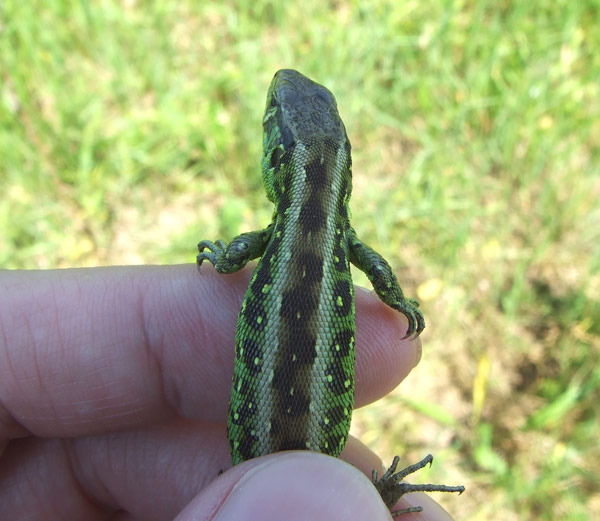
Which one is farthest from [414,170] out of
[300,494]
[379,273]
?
[300,494]

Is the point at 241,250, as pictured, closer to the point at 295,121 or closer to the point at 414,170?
the point at 295,121

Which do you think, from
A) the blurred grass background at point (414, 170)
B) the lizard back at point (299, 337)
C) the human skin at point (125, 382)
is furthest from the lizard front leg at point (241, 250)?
the blurred grass background at point (414, 170)

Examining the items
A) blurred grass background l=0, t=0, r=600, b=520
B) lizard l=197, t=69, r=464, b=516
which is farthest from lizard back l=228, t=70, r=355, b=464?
blurred grass background l=0, t=0, r=600, b=520

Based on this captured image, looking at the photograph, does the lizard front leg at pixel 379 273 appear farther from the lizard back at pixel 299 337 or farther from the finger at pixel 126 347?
the finger at pixel 126 347

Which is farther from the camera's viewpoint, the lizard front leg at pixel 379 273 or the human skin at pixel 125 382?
the human skin at pixel 125 382

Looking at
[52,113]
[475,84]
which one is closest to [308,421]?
[475,84]

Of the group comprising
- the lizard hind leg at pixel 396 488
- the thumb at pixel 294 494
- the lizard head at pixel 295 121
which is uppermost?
the lizard head at pixel 295 121

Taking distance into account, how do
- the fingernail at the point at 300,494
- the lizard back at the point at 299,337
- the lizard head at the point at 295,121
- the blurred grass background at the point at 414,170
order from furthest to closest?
1. the blurred grass background at the point at 414,170
2. the lizard head at the point at 295,121
3. the lizard back at the point at 299,337
4. the fingernail at the point at 300,494

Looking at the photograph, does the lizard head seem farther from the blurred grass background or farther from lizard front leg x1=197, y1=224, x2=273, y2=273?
the blurred grass background
